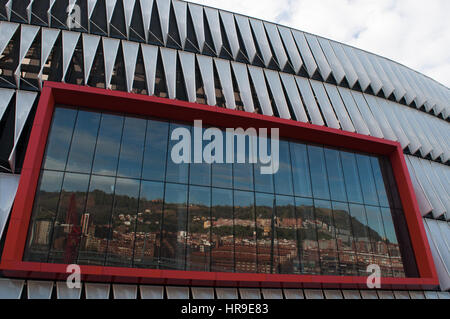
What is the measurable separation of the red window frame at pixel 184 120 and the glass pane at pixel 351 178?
30.7 inches

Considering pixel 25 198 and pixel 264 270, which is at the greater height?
pixel 25 198

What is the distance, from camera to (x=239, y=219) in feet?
53.0

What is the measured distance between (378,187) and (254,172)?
8.88 m

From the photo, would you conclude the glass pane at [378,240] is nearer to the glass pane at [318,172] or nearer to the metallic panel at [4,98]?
→ the glass pane at [318,172]

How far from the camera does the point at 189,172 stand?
1628cm

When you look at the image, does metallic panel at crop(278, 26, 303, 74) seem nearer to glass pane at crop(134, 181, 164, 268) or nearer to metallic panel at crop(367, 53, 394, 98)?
metallic panel at crop(367, 53, 394, 98)

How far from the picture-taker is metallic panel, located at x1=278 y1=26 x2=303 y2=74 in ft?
72.7

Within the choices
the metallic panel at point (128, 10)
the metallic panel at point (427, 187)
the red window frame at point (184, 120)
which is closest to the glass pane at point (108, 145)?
the red window frame at point (184, 120)

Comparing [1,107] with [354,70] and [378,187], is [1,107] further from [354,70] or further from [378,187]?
[354,70]

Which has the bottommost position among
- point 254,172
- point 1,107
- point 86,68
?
point 254,172

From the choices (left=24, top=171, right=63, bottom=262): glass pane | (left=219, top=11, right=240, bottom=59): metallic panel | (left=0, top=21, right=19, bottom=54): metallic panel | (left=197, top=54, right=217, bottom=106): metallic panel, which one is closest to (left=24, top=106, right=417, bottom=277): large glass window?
(left=24, top=171, right=63, bottom=262): glass pane

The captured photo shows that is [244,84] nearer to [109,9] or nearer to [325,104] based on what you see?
[325,104]

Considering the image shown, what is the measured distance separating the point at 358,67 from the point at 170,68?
50.9 feet
